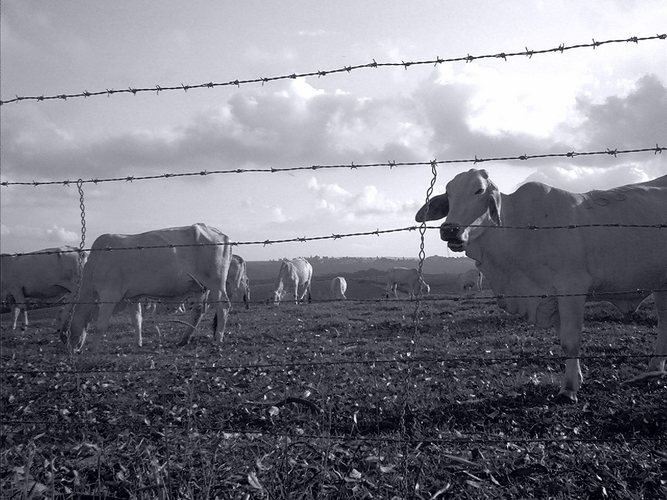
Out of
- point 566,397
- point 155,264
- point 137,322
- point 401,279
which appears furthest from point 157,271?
point 401,279

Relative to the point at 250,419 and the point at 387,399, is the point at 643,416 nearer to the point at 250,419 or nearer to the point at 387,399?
the point at 387,399

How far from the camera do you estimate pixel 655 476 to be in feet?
13.2

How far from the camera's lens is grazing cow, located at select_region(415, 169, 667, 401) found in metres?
6.79

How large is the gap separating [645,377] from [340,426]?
3933mm

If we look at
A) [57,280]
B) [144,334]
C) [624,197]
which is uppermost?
[624,197]

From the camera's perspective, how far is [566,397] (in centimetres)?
642

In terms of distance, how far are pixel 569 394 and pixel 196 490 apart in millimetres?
4342

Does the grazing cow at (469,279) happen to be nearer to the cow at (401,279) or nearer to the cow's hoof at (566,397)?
the cow at (401,279)

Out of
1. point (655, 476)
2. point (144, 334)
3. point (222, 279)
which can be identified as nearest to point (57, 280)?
point (144, 334)

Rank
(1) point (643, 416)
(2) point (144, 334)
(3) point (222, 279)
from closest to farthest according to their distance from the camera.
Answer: (1) point (643, 416) → (3) point (222, 279) → (2) point (144, 334)

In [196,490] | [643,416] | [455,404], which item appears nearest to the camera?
[196,490]

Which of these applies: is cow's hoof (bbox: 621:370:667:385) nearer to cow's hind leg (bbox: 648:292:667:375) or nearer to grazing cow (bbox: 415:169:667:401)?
grazing cow (bbox: 415:169:667:401)

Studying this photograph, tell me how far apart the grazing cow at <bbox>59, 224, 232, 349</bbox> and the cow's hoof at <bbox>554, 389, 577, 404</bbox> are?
7.94 m

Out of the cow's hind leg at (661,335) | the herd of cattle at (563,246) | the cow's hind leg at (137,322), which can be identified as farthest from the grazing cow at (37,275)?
the cow's hind leg at (661,335)
